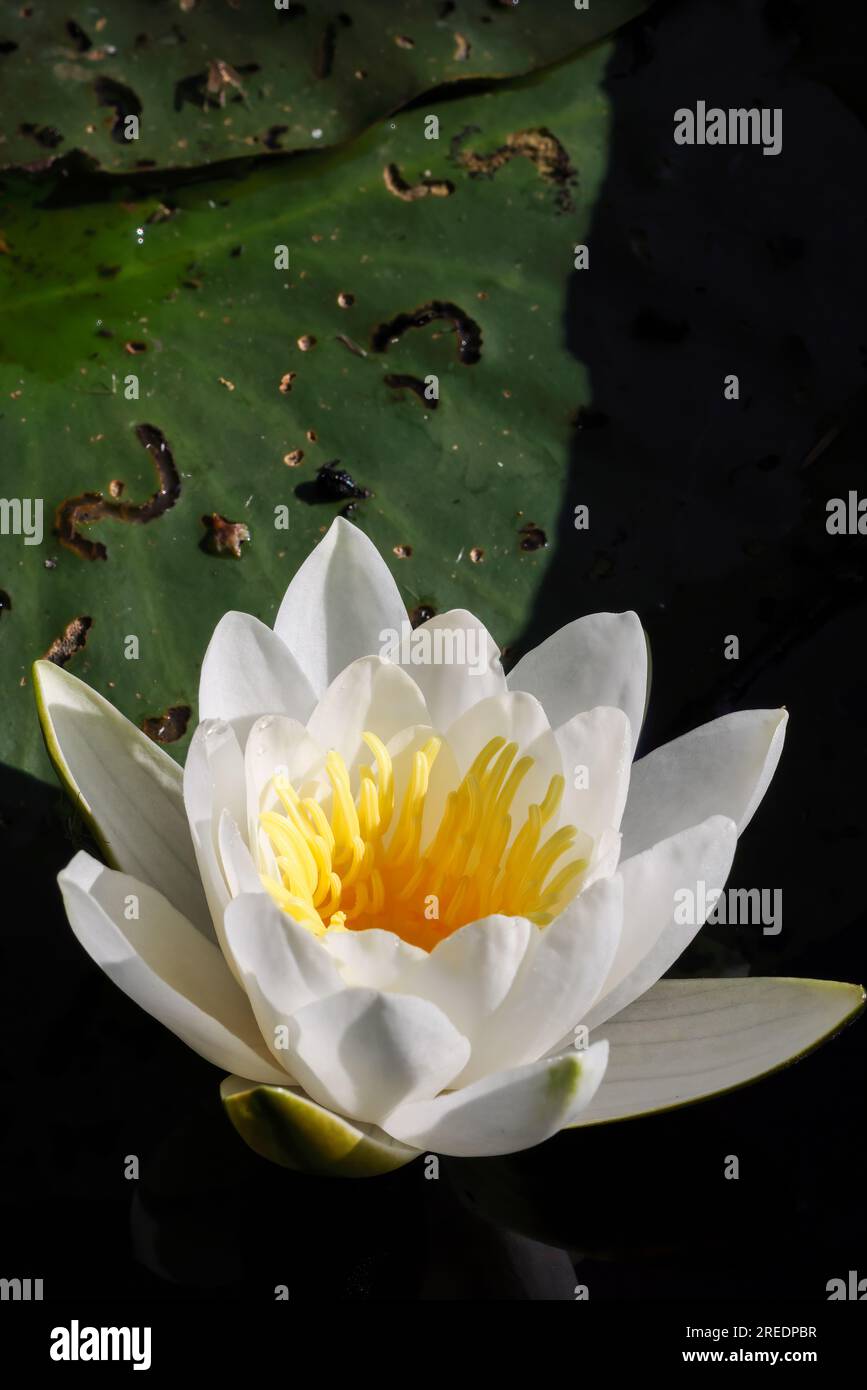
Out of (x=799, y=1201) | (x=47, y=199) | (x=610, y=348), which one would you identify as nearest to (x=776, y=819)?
(x=799, y=1201)

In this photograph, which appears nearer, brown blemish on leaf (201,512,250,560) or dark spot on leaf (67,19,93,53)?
brown blemish on leaf (201,512,250,560)

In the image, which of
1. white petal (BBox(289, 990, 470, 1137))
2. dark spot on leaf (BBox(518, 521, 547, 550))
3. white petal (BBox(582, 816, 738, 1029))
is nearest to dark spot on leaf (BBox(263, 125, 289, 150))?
dark spot on leaf (BBox(518, 521, 547, 550))

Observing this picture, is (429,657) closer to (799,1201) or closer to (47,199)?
(799,1201)

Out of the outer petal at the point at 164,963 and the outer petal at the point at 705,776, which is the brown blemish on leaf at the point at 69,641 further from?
the outer petal at the point at 705,776

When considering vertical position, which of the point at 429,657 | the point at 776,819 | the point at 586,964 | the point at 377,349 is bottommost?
the point at 586,964

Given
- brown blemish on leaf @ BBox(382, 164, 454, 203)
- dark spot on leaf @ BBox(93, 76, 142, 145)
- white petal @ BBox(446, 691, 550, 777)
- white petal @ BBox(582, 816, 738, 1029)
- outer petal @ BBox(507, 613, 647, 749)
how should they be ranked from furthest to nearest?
1. brown blemish on leaf @ BBox(382, 164, 454, 203)
2. dark spot on leaf @ BBox(93, 76, 142, 145)
3. outer petal @ BBox(507, 613, 647, 749)
4. white petal @ BBox(446, 691, 550, 777)
5. white petal @ BBox(582, 816, 738, 1029)

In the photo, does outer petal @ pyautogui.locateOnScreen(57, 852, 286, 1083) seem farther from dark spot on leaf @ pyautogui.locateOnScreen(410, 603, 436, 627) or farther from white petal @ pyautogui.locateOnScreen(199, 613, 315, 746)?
dark spot on leaf @ pyautogui.locateOnScreen(410, 603, 436, 627)

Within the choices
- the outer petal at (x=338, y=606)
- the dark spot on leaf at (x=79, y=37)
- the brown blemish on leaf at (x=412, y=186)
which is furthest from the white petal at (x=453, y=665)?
A: the dark spot on leaf at (x=79, y=37)
